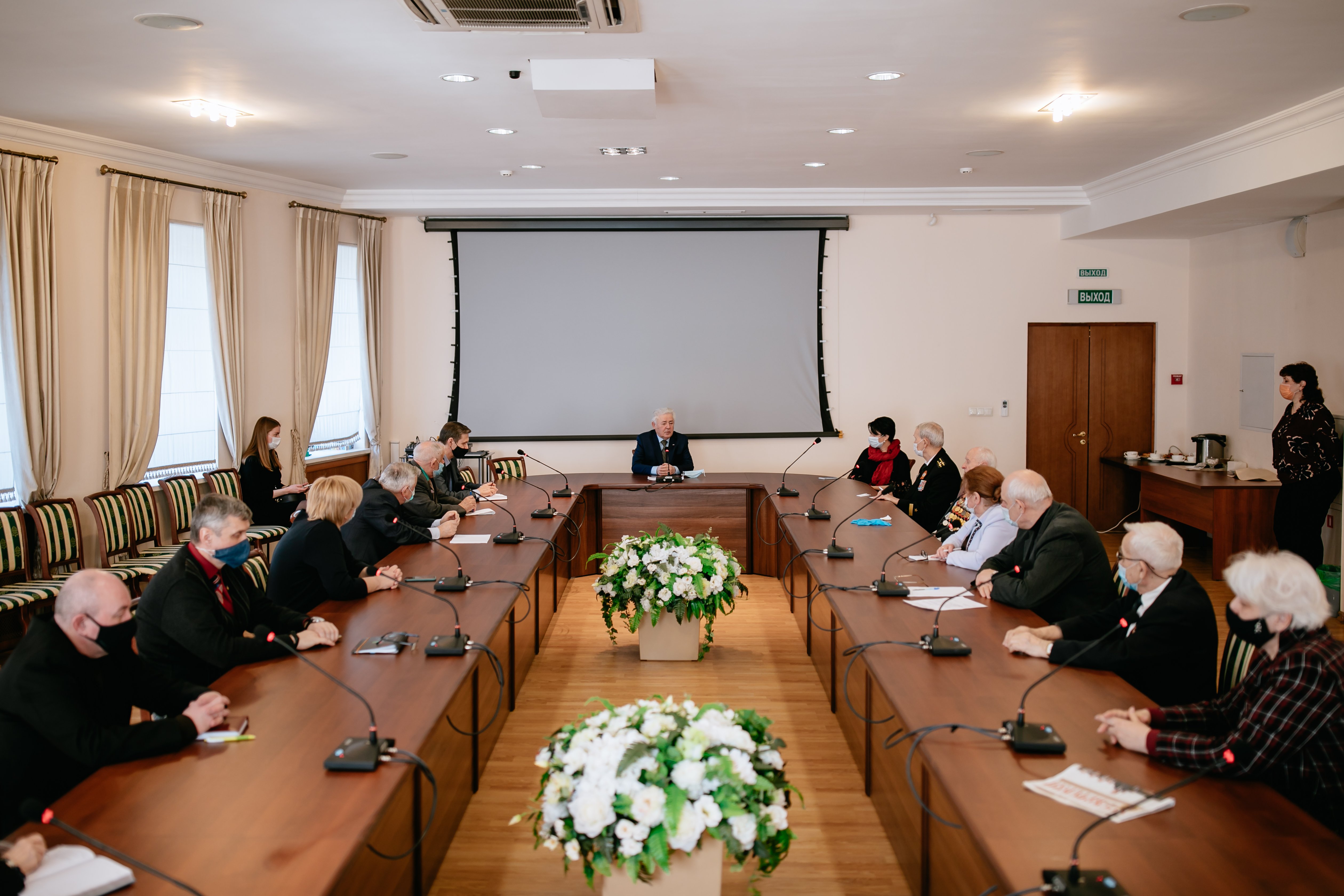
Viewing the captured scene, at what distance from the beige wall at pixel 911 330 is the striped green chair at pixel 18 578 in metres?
3.63

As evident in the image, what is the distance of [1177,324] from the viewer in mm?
8422

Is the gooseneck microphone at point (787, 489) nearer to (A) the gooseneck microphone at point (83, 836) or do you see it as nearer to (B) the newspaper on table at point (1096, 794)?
(B) the newspaper on table at point (1096, 794)

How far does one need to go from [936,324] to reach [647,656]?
183 inches

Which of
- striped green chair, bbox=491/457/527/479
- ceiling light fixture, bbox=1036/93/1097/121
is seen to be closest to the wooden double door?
ceiling light fixture, bbox=1036/93/1097/121

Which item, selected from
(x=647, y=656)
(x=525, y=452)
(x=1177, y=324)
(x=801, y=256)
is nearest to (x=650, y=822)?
(x=647, y=656)

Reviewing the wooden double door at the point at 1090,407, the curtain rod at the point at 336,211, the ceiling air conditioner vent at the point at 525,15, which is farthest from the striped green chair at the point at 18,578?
the wooden double door at the point at 1090,407

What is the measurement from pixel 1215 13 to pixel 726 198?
14.4ft

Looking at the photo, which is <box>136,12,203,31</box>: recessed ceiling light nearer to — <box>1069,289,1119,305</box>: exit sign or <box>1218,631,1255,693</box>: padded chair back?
<box>1218,631,1255,693</box>: padded chair back

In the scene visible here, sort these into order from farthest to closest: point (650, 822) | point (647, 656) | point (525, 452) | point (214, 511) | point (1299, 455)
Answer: point (525, 452)
point (1299, 455)
point (647, 656)
point (214, 511)
point (650, 822)

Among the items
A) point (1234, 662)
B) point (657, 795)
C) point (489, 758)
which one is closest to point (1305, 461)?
point (1234, 662)

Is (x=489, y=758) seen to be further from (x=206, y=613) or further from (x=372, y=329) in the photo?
(x=372, y=329)

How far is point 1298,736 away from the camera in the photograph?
2.10 meters

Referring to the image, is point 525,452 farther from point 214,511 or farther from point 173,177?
point 214,511

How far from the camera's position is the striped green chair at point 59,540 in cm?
510
